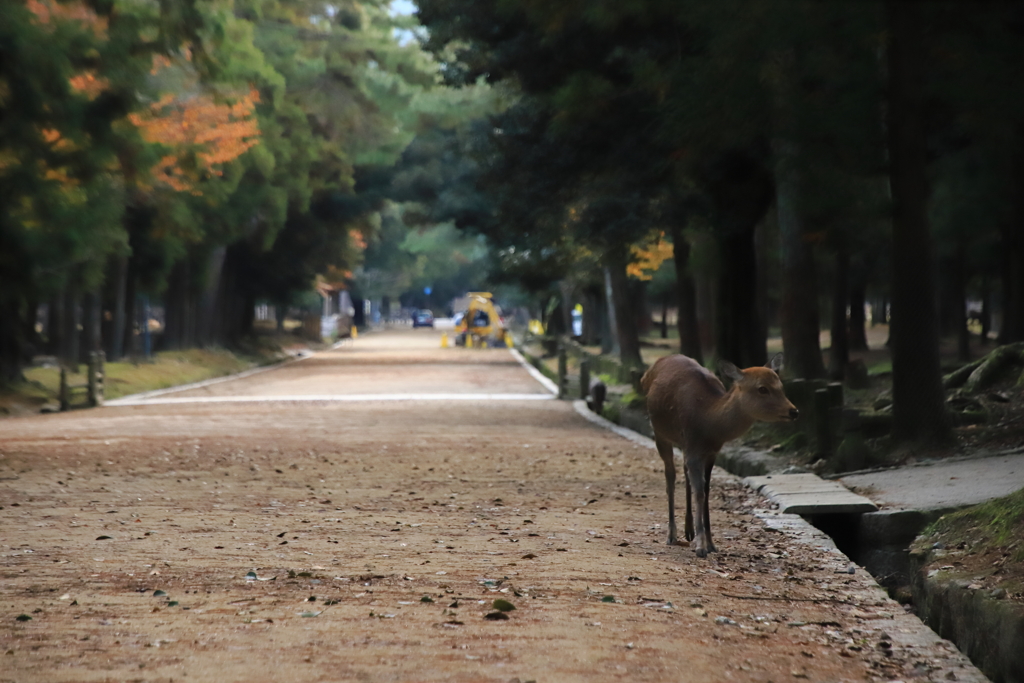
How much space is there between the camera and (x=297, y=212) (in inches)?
1953

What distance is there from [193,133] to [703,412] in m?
25.3

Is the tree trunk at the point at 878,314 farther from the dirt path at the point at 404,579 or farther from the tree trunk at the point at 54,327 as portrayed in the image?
the dirt path at the point at 404,579

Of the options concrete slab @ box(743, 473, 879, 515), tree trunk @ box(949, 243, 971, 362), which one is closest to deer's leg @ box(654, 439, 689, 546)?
concrete slab @ box(743, 473, 879, 515)

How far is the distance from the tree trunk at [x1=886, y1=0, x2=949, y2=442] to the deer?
15.5 ft

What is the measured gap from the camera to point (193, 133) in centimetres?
3198

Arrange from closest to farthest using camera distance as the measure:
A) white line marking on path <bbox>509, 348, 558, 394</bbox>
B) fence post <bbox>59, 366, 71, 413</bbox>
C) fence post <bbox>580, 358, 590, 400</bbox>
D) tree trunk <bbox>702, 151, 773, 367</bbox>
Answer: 1. tree trunk <bbox>702, 151, 773, 367</bbox>
2. fence post <bbox>59, 366, 71, 413</bbox>
3. fence post <bbox>580, 358, 590, 400</bbox>
4. white line marking on path <bbox>509, 348, 558, 394</bbox>

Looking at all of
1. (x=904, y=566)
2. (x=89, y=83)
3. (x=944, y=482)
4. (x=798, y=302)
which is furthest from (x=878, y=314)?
(x=904, y=566)

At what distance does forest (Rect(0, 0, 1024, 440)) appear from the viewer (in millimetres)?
13781

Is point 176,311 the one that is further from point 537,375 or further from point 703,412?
point 703,412

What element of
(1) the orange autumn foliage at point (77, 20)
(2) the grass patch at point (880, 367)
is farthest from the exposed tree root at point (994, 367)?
(1) the orange autumn foliage at point (77, 20)

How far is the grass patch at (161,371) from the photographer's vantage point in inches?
1169

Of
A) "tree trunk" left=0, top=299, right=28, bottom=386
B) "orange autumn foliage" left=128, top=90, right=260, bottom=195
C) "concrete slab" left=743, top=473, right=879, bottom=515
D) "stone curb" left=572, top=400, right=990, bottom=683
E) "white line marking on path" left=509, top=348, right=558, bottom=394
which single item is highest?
"orange autumn foliage" left=128, top=90, right=260, bottom=195

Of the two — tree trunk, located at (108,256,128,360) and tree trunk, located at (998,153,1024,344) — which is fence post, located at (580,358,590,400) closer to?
tree trunk, located at (998,153,1024,344)

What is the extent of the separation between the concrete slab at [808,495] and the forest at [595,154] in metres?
1.86
